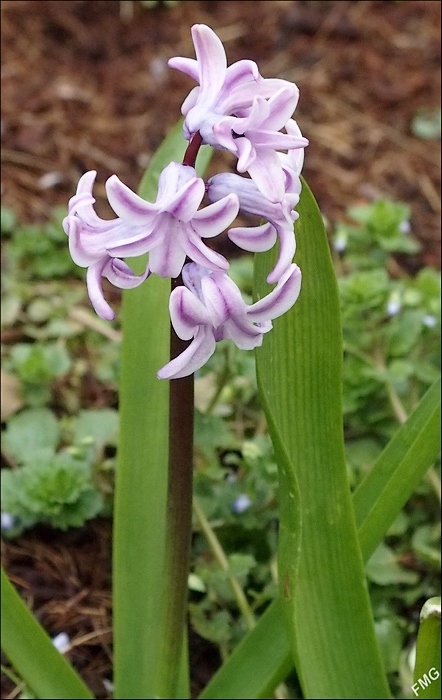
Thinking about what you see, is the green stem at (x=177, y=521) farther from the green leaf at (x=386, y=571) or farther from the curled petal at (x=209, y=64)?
the green leaf at (x=386, y=571)

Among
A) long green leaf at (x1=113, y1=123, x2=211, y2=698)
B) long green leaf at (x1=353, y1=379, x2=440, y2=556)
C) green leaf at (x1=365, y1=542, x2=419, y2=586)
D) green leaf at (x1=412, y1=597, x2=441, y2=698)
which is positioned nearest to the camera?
green leaf at (x1=412, y1=597, x2=441, y2=698)

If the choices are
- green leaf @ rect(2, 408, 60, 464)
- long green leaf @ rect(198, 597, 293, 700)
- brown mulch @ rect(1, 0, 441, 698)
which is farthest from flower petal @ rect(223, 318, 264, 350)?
brown mulch @ rect(1, 0, 441, 698)

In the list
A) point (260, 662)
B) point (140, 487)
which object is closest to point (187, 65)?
Result: point (140, 487)

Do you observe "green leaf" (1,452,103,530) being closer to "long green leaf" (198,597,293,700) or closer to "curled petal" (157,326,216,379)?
"long green leaf" (198,597,293,700)

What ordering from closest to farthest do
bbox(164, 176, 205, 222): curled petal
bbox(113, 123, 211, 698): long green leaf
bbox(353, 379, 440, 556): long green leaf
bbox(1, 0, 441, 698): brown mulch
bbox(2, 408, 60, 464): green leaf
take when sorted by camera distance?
bbox(164, 176, 205, 222): curled petal → bbox(353, 379, 440, 556): long green leaf → bbox(113, 123, 211, 698): long green leaf → bbox(2, 408, 60, 464): green leaf → bbox(1, 0, 441, 698): brown mulch

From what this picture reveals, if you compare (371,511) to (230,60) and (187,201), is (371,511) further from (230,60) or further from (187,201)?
(230,60)

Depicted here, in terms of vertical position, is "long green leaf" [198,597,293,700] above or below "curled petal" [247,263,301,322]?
below
